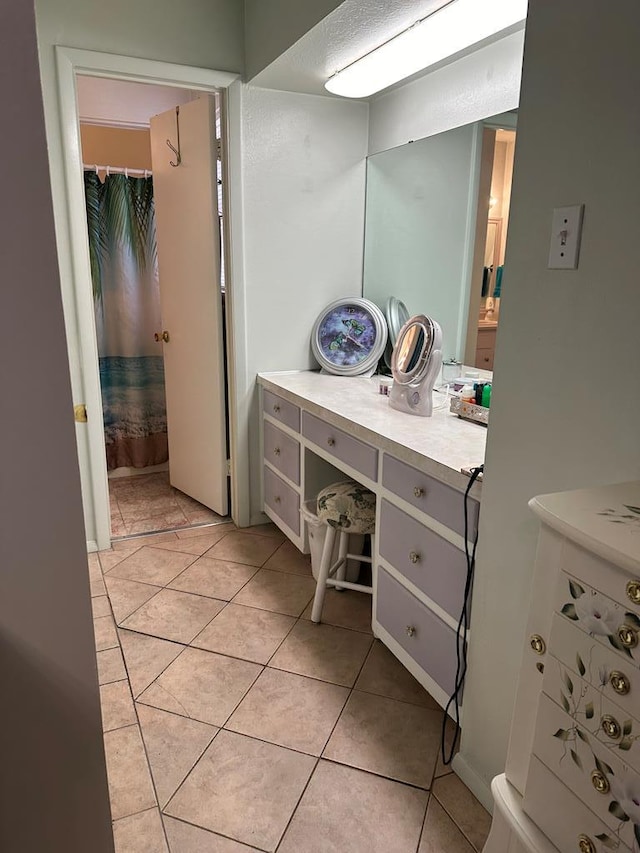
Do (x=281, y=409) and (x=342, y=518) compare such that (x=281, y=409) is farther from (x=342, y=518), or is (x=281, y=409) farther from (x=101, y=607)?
(x=101, y=607)

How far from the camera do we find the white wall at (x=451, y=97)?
1907 mm

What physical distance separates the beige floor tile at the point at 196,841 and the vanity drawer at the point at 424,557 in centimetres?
75

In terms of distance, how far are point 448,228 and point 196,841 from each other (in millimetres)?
2134

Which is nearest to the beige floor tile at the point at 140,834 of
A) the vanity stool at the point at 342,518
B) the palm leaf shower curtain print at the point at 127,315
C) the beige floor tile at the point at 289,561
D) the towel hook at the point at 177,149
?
the vanity stool at the point at 342,518

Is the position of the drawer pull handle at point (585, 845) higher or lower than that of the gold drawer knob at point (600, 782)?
lower

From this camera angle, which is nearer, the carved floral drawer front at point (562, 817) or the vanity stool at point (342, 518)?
the carved floral drawer front at point (562, 817)

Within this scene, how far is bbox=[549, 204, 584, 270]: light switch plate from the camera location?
1032 millimetres

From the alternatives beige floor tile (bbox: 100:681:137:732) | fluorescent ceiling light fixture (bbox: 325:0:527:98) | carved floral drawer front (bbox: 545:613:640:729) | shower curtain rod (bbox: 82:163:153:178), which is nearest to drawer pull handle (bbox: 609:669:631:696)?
carved floral drawer front (bbox: 545:613:640:729)

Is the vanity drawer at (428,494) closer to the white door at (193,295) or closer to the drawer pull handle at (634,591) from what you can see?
the drawer pull handle at (634,591)

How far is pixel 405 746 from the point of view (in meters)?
1.65

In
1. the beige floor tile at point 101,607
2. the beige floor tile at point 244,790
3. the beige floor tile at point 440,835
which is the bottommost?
the beige floor tile at point 244,790

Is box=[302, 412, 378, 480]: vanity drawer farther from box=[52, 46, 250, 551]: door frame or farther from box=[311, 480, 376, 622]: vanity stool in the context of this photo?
box=[52, 46, 250, 551]: door frame

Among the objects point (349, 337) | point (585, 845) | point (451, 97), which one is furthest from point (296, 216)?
point (585, 845)

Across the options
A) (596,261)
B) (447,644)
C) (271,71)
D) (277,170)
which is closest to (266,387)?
(277,170)
